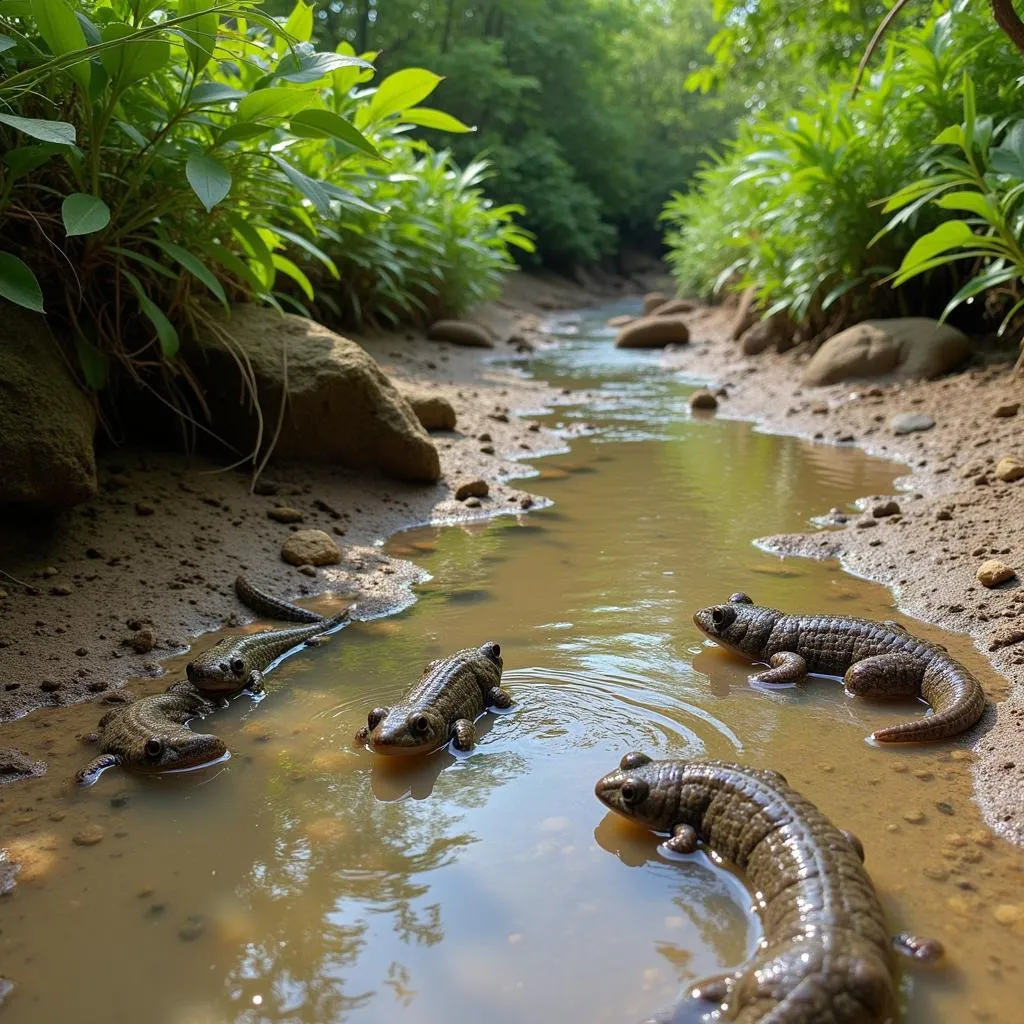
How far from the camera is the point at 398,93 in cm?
609

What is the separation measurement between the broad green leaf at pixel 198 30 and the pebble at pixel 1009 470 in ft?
Result: 15.8

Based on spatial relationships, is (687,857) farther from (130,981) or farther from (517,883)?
(130,981)

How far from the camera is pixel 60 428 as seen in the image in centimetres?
428

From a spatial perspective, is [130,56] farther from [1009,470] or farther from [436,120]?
[1009,470]

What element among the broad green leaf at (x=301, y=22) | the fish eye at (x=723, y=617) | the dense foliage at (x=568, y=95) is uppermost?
the dense foliage at (x=568, y=95)

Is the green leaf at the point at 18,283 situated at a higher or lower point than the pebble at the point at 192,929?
higher

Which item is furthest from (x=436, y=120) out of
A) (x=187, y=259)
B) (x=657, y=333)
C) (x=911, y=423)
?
(x=657, y=333)

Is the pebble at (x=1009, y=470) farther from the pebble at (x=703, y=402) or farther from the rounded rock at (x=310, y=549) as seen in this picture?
the pebble at (x=703, y=402)

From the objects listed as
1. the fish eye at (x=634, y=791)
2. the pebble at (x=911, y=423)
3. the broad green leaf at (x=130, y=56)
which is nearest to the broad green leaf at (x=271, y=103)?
the broad green leaf at (x=130, y=56)

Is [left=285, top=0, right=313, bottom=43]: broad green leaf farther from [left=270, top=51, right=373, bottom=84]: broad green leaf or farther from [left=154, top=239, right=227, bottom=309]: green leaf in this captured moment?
[left=154, top=239, right=227, bottom=309]: green leaf

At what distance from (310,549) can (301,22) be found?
2968 millimetres

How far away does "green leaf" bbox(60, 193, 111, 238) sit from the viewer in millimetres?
3893

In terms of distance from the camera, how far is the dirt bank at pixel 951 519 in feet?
11.0

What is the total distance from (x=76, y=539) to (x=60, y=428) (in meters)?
0.63
